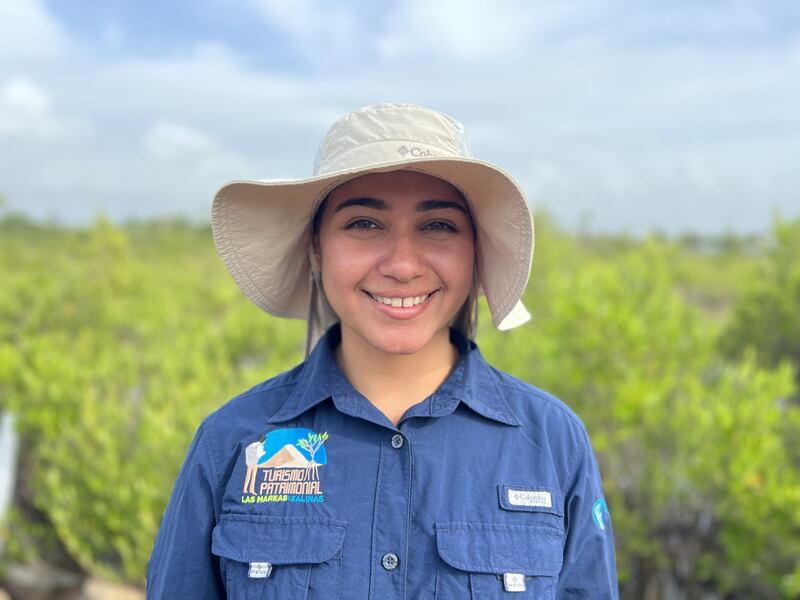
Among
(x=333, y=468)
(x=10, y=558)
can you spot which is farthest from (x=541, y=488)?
(x=10, y=558)

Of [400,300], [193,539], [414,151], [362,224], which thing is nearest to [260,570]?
[193,539]

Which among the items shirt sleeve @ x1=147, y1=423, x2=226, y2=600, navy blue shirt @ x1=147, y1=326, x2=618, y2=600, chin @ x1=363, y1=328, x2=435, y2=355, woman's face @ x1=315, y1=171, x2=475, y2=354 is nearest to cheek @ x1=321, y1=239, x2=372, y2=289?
woman's face @ x1=315, y1=171, x2=475, y2=354

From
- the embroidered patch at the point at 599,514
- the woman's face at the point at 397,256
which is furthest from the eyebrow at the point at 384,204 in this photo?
the embroidered patch at the point at 599,514

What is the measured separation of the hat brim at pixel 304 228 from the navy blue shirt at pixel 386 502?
0.25 m

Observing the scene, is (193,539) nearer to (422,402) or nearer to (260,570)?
(260,570)

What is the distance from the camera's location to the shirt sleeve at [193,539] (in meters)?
1.68

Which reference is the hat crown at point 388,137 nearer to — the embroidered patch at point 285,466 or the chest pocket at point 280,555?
the embroidered patch at point 285,466

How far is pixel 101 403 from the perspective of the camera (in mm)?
5973

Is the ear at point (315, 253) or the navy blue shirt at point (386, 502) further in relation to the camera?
the ear at point (315, 253)

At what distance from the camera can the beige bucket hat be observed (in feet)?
5.40

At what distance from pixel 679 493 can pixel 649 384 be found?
2.26 feet

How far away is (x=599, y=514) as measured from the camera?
177cm

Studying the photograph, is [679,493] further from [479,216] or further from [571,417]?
[479,216]

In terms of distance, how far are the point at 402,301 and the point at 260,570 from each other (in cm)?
63
